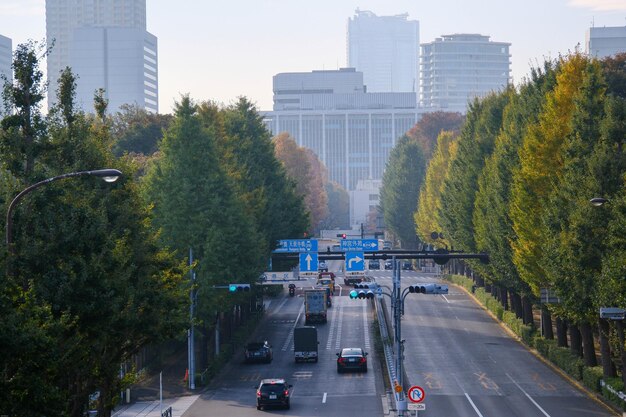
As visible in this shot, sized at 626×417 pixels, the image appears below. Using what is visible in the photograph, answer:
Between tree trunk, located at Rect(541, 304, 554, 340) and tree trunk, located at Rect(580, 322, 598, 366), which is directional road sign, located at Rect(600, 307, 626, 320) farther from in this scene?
tree trunk, located at Rect(541, 304, 554, 340)

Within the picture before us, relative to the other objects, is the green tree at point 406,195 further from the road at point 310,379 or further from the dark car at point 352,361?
the dark car at point 352,361

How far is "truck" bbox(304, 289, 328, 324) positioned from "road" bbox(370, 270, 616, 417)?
7.49 m

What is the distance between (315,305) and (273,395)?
4143 centimetres

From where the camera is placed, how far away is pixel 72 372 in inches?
1577

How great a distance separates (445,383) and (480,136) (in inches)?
1805

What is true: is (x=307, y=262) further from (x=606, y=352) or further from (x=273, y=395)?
(x=606, y=352)

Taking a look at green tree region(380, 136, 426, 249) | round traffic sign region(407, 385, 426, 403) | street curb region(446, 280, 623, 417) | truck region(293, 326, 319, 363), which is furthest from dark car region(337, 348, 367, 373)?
green tree region(380, 136, 426, 249)

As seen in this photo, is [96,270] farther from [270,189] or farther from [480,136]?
[480,136]

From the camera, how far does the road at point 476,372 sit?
61312mm

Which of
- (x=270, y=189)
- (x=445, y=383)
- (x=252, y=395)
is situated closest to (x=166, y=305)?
(x=252, y=395)

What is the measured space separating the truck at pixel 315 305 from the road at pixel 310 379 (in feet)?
3.33

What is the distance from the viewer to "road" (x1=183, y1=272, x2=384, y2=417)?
2473 inches

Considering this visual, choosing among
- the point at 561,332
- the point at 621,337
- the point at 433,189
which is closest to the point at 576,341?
the point at 561,332

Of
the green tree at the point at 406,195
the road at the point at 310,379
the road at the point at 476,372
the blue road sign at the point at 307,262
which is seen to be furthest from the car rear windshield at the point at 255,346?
the green tree at the point at 406,195
